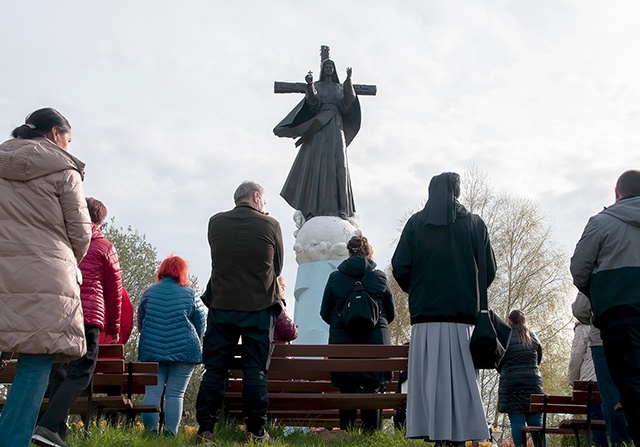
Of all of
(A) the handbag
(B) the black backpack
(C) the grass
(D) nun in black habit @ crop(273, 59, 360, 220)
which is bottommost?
(C) the grass

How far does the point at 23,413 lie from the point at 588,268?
10.7ft

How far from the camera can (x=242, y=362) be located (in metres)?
5.52

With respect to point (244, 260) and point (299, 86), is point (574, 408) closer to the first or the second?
point (244, 260)

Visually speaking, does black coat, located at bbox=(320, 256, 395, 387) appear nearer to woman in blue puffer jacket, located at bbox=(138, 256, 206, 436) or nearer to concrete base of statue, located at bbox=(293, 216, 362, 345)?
woman in blue puffer jacket, located at bbox=(138, 256, 206, 436)

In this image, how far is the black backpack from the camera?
6.49 meters

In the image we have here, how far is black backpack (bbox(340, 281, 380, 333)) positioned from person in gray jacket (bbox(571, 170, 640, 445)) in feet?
Answer: 6.24

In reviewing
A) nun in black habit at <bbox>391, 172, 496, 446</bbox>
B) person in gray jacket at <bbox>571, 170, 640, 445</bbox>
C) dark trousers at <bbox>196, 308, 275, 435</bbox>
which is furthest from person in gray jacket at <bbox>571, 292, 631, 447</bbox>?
dark trousers at <bbox>196, 308, 275, 435</bbox>

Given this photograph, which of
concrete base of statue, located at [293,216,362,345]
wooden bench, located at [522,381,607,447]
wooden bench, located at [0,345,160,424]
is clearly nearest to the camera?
wooden bench, located at [0,345,160,424]

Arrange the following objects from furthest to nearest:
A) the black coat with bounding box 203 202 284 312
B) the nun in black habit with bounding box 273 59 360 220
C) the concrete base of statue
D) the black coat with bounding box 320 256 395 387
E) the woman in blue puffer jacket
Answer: the nun in black habit with bounding box 273 59 360 220 → the concrete base of statue → the black coat with bounding box 320 256 395 387 → the woman in blue puffer jacket → the black coat with bounding box 203 202 284 312

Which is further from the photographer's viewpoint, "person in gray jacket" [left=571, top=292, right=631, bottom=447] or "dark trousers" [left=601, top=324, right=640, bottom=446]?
"person in gray jacket" [left=571, top=292, right=631, bottom=447]

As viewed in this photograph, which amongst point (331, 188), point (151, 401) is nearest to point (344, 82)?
point (331, 188)

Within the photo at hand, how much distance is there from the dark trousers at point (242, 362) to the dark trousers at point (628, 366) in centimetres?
219

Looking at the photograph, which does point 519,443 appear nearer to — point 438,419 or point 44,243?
point 438,419

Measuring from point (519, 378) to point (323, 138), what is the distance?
6.08 metres
